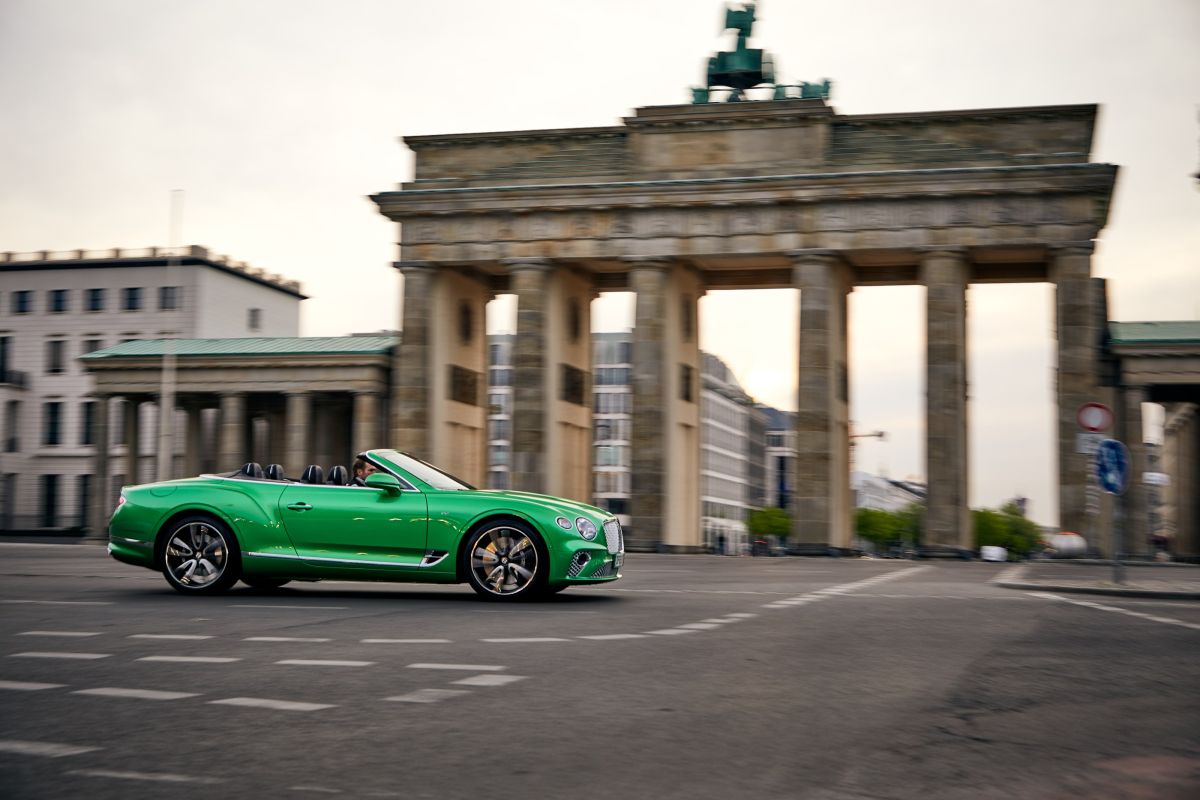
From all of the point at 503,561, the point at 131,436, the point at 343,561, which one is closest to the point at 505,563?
the point at 503,561

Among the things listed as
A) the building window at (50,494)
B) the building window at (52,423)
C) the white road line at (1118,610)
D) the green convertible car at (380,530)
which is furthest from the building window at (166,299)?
the green convertible car at (380,530)

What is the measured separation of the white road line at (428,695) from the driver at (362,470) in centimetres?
728

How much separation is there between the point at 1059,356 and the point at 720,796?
45.8 m

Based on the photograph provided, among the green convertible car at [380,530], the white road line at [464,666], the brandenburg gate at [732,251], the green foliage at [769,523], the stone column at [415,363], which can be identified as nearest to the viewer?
the white road line at [464,666]

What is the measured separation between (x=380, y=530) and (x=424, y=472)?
0.88m

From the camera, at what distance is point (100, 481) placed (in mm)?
62625

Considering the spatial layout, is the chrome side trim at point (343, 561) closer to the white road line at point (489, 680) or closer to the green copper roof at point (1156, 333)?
the white road line at point (489, 680)

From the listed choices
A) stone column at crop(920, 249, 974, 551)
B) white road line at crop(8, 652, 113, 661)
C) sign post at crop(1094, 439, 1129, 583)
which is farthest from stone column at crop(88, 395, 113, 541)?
white road line at crop(8, 652, 113, 661)

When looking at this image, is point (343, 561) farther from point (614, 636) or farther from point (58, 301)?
Result: point (58, 301)

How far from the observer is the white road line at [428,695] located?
7.58 meters

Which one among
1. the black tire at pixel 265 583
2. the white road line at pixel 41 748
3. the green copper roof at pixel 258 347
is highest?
the green copper roof at pixel 258 347

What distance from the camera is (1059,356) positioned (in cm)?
4869

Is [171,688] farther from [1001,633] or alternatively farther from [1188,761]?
[1001,633]

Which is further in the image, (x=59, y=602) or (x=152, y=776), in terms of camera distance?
(x=59, y=602)
